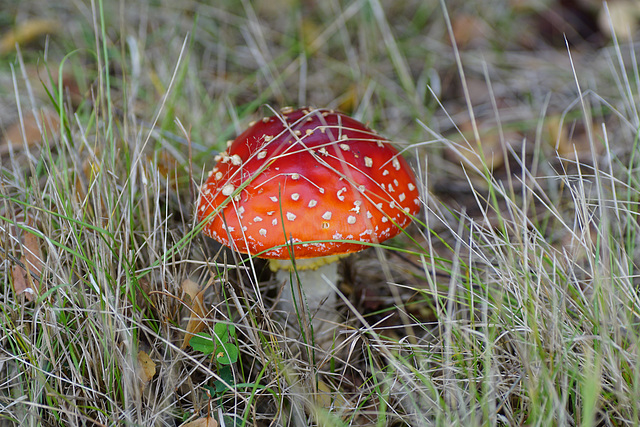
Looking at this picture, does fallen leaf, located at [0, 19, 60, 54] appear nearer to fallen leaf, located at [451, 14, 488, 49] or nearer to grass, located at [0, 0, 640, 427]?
grass, located at [0, 0, 640, 427]

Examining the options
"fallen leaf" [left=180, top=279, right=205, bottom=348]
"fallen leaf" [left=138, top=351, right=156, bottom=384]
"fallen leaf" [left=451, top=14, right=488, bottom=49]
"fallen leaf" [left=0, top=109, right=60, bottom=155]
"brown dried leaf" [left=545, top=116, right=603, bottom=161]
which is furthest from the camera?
"fallen leaf" [left=451, top=14, right=488, bottom=49]

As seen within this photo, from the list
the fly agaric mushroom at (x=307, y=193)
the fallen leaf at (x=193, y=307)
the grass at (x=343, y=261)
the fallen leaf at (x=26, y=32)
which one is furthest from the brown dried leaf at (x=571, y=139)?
the fallen leaf at (x=26, y=32)

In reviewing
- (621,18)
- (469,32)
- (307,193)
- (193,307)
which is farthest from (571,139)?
(193,307)

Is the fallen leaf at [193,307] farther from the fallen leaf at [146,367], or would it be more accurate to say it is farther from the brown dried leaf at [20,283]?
the brown dried leaf at [20,283]

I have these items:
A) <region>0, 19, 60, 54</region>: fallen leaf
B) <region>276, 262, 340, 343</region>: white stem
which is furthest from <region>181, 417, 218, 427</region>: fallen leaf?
<region>0, 19, 60, 54</region>: fallen leaf

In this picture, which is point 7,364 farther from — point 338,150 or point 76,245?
point 338,150

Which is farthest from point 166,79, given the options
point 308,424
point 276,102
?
point 308,424

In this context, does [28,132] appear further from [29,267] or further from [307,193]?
[307,193]
